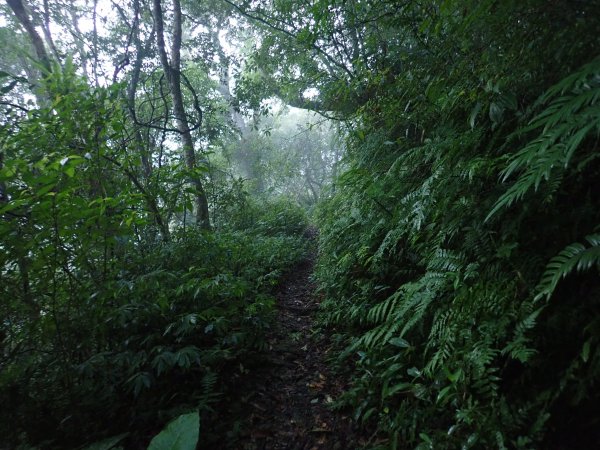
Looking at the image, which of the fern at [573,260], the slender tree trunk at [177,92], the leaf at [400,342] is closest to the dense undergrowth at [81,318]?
the leaf at [400,342]

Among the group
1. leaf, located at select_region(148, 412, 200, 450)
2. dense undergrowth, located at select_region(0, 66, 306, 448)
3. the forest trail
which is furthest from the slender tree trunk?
leaf, located at select_region(148, 412, 200, 450)

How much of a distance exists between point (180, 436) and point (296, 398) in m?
1.41

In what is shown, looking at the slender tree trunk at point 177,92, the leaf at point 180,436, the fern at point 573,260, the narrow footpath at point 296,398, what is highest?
the slender tree trunk at point 177,92

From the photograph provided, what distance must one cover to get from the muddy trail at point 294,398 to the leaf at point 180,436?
86cm

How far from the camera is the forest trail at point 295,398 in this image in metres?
2.27

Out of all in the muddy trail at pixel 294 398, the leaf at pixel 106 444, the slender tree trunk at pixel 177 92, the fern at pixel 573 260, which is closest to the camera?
the fern at pixel 573 260

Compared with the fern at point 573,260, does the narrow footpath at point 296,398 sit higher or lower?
lower

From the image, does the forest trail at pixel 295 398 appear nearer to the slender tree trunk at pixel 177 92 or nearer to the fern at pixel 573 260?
the fern at pixel 573 260

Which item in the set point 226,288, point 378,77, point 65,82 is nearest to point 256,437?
point 226,288

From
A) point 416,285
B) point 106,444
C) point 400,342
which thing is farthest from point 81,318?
point 416,285

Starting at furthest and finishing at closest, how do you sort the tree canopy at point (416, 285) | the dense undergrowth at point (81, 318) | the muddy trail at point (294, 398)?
1. the muddy trail at point (294, 398)
2. the dense undergrowth at point (81, 318)
3. the tree canopy at point (416, 285)

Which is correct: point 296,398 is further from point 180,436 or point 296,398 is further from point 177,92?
point 177,92

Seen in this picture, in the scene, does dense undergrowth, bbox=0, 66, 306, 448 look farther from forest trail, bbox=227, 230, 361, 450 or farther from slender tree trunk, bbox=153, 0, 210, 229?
slender tree trunk, bbox=153, 0, 210, 229

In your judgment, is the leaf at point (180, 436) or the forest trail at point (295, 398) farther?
the forest trail at point (295, 398)
